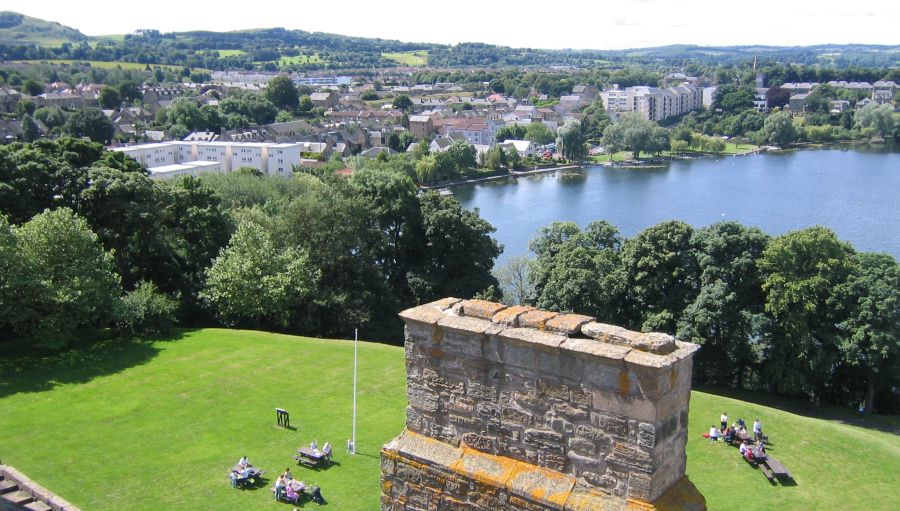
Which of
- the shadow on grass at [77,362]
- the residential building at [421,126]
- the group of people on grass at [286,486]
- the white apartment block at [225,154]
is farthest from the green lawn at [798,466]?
the residential building at [421,126]

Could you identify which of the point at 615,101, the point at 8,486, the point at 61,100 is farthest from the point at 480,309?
the point at 615,101

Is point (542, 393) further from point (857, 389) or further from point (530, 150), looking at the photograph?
point (530, 150)

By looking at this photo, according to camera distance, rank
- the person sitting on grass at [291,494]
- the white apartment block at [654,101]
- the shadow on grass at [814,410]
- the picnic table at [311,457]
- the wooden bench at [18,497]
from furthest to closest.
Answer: the white apartment block at [654,101] → the shadow on grass at [814,410] → the picnic table at [311,457] → the person sitting on grass at [291,494] → the wooden bench at [18,497]

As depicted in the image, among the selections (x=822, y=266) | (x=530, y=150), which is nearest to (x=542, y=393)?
(x=822, y=266)

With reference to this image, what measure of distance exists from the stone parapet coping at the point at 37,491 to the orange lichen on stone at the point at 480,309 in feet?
38.5

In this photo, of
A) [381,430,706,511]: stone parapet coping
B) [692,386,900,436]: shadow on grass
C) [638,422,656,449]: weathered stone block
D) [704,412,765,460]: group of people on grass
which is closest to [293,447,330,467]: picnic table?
[704,412,765,460]: group of people on grass

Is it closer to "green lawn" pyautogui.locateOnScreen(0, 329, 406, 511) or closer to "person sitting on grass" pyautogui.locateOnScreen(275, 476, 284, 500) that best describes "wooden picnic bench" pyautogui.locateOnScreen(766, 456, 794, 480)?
"green lawn" pyautogui.locateOnScreen(0, 329, 406, 511)

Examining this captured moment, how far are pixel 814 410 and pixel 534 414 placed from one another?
23.8 metres

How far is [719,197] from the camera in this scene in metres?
81.3

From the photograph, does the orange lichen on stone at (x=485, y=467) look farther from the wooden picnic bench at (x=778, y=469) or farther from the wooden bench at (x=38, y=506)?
the wooden picnic bench at (x=778, y=469)

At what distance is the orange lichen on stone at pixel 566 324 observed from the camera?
644cm

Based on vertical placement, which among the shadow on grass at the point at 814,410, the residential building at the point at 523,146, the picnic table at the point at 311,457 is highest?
the picnic table at the point at 311,457

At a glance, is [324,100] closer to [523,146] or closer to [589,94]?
[523,146]

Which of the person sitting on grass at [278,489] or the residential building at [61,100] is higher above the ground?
the residential building at [61,100]
